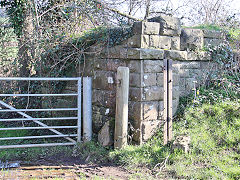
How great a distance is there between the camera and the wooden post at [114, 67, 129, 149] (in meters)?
4.95

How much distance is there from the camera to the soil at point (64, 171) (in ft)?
13.7

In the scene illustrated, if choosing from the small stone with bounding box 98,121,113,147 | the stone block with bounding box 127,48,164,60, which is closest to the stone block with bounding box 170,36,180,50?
the stone block with bounding box 127,48,164,60

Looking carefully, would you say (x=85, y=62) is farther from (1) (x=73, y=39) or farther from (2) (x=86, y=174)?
(2) (x=86, y=174)

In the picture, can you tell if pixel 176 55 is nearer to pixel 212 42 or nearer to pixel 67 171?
pixel 212 42

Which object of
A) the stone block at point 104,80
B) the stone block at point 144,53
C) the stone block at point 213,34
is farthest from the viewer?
the stone block at point 213,34

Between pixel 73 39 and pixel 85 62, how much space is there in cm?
62

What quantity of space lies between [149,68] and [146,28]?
723 millimetres

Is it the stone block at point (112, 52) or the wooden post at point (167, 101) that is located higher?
the stone block at point (112, 52)

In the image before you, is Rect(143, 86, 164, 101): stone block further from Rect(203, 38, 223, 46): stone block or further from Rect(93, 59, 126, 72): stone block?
Rect(203, 38, 223, 46): stone block

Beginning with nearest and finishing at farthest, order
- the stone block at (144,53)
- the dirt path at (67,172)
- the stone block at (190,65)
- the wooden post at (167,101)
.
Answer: the dirt path at (67,172) < the wooden post at (167,101) < the stone block at (144,53) < the stone block at (190,65)

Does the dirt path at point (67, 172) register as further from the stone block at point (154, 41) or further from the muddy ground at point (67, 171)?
the stone block at point (154, 41)

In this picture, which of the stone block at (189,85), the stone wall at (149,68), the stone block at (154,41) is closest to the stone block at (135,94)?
the stone wall at (149,68)

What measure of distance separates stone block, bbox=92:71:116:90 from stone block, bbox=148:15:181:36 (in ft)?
4.18

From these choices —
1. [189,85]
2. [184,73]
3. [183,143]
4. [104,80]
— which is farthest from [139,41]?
[183,143]
